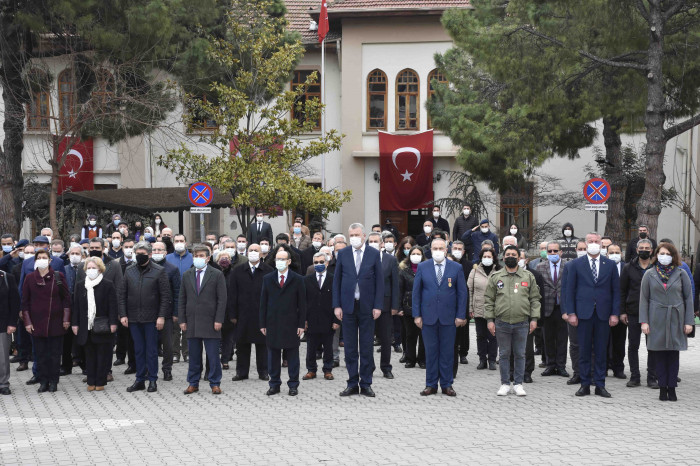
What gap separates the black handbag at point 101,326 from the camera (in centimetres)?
1348

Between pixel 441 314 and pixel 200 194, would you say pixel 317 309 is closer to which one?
pixel 441 314

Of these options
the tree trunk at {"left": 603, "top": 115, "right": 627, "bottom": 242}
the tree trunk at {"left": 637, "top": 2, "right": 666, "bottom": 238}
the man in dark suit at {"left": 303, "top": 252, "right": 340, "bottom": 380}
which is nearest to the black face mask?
the man in dark suit at {"left": 303, "top": 252, "right": 340, "bottom": 380}

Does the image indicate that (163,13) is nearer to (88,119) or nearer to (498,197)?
(88,119)

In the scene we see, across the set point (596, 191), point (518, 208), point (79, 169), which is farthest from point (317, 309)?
point (79, 169)

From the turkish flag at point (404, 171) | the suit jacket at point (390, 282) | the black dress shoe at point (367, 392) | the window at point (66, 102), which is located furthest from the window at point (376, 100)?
the black dress shoe at point (367, 392)

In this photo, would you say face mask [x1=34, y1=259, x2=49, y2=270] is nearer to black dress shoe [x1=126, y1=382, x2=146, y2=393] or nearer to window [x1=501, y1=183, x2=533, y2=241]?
black dress shoe [x1=126, y1=382, x2=146, y2=393]

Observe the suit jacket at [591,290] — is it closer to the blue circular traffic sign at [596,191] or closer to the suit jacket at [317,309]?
the suit jacket at [317,309]

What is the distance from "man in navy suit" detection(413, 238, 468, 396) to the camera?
1298 centimetres

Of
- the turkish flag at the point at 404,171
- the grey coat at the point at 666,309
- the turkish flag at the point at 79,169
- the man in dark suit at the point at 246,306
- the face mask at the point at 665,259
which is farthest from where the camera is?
the turkish flag at the point at 79,169

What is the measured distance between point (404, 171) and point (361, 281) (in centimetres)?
2289

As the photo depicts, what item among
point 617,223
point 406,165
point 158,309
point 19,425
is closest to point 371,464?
point 19,425

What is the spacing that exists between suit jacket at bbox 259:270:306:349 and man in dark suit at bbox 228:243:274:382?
0.91 m

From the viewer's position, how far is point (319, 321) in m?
14.6

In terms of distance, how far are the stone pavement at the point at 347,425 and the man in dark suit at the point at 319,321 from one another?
328 millimetres
